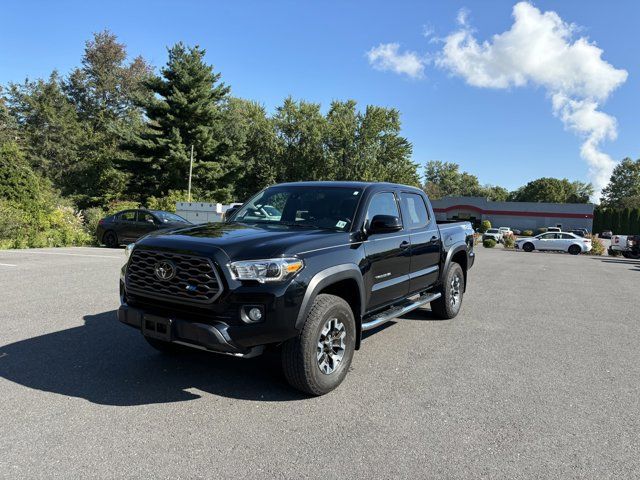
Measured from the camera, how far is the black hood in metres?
3.63

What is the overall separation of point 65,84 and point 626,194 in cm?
11210

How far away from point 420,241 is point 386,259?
1027 mm

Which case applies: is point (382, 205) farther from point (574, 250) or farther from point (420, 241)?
point (574, 250)

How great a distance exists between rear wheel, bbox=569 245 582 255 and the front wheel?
29.5m

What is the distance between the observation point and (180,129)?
3900 centimetres

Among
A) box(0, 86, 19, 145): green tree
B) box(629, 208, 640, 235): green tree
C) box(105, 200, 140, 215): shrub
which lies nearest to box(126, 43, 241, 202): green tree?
box(105, 200, 140, 215): shrub

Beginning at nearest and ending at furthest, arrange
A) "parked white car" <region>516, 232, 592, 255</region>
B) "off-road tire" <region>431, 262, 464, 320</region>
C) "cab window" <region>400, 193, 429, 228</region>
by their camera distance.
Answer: "cab window" <region>400, 193, 429, 228</region>
"off-road tire" <region>431, 262, 464, 320</region>
"parked white car" <region>516, 232, 592, 255</region>

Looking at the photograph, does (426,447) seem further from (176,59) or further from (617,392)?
(176,59)

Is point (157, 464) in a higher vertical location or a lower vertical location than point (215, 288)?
lower

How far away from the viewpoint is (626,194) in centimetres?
10556

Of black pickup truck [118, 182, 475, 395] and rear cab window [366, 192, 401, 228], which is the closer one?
black pickup truck [118, 182, 475, 395]

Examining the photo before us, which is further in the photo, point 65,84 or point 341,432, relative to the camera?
point 65,84

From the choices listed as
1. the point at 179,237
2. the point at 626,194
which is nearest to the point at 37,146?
the point at 179,237

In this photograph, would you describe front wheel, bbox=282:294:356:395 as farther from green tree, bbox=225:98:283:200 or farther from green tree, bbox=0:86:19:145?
green tree, bbox=225:98:283:200
